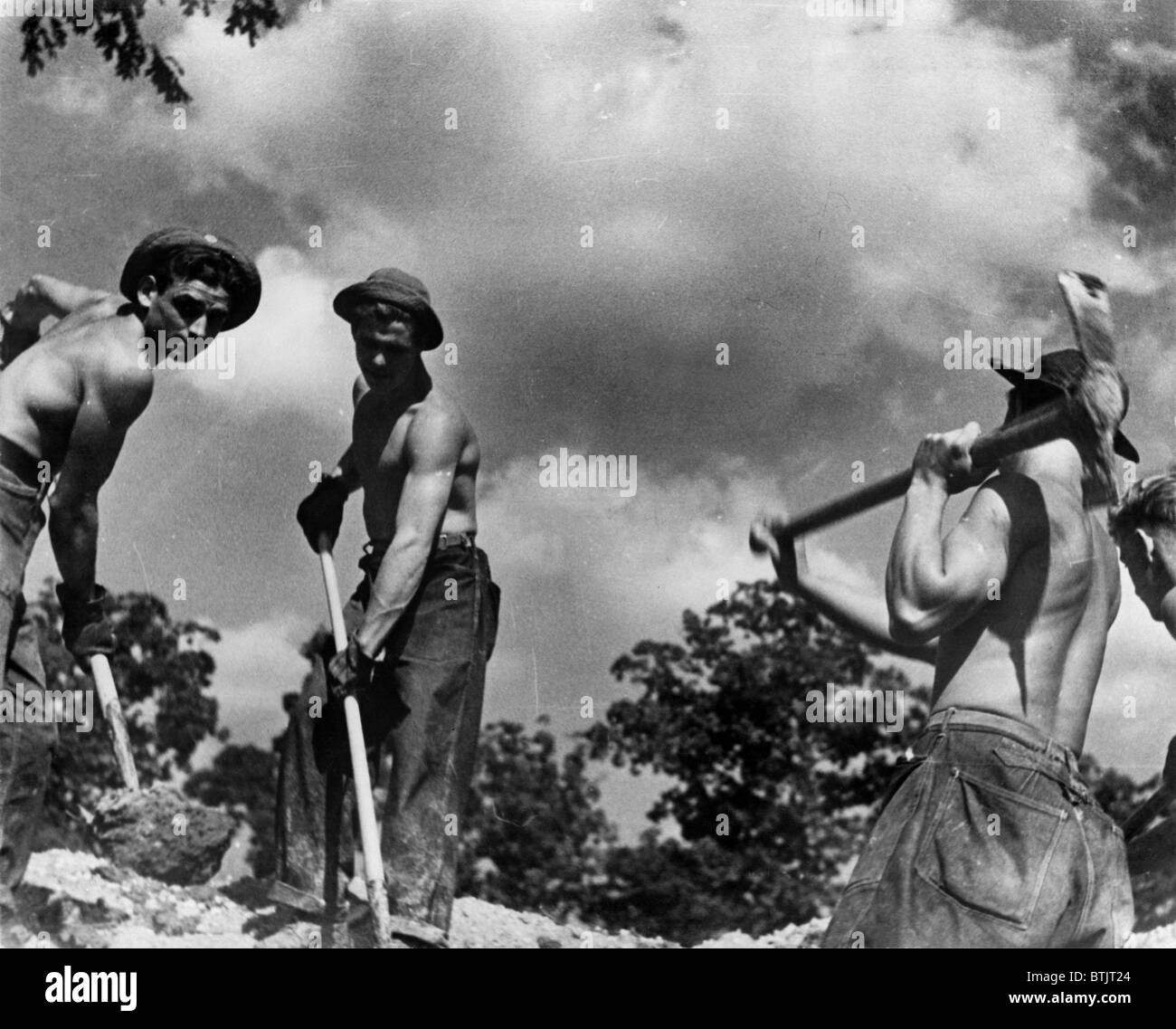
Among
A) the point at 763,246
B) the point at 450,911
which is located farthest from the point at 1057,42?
the point at 450,911

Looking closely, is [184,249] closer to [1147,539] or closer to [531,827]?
[531,827]

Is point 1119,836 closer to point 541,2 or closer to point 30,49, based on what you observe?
point 541,2

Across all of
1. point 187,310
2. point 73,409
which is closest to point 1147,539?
point 187,310

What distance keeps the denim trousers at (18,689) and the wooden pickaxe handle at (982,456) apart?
3.23 meters

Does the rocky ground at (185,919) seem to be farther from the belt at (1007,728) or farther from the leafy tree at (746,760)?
the belt at (1007,728)

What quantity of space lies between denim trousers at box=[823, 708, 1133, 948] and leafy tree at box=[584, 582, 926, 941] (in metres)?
0.20

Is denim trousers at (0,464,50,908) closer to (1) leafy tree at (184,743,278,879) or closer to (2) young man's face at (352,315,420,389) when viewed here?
(1) leafy tree at (184,743,278,879)

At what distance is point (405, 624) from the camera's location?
32.4 feet

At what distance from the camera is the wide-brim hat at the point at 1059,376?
10.2m

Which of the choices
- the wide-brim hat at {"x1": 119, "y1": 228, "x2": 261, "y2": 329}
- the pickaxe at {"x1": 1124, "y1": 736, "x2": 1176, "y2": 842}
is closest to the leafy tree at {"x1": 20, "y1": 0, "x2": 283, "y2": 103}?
the wide-brim hat at {"x1": 119, "y1": 228, "x2": 261, "y2": 329}

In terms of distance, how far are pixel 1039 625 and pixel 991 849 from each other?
0.99 m

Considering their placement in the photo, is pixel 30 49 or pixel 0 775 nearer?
pixel 0 775

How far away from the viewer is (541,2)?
34.2 ft

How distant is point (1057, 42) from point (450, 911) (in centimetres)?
474
